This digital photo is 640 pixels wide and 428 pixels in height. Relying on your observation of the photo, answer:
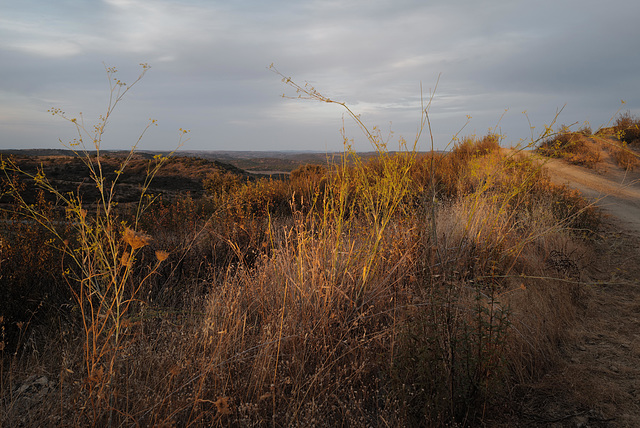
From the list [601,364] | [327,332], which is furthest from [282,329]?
[601,364]

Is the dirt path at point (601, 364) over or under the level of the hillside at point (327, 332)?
under

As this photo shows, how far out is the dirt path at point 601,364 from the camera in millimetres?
2262

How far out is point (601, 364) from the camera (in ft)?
9.31

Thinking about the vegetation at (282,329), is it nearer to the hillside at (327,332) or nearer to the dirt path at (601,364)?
the hillside at (327,332)

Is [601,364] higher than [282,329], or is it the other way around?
[282,329]

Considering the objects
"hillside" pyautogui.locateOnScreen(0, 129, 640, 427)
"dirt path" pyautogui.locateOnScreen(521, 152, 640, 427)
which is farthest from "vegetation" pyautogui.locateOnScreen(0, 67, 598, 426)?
"dirt path" pyautogui.locateOnScreen(521, 152, 640, 427)

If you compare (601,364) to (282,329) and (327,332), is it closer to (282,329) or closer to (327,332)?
(327,332)

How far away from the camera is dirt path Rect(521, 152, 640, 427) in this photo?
2262mm

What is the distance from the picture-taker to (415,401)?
236 cm

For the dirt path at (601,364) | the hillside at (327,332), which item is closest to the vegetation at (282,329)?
the hillside at (327,332)

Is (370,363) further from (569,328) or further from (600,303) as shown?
(600,303)

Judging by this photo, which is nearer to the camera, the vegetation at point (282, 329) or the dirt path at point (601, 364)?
the vegetation at point (282, 329)

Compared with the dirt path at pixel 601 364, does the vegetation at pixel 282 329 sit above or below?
above

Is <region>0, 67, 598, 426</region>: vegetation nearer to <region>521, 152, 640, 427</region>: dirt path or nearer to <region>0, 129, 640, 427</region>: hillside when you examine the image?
<region>0, 129, 640, 427</region>: hillside
